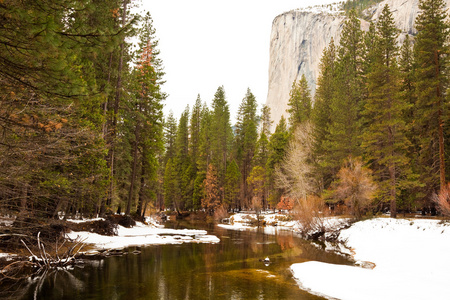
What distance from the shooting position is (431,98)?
20.1 m

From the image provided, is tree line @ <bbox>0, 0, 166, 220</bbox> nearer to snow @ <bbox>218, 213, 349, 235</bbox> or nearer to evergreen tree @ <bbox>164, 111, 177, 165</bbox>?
snow @ <bbox>218, 213, 349, 235</bbox>

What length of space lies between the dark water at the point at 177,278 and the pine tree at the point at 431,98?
12.0 m

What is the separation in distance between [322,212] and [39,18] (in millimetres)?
24579

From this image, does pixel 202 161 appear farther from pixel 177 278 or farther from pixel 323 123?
pixel 177 278

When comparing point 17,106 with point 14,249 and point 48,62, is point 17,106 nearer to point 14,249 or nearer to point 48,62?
point 48,62

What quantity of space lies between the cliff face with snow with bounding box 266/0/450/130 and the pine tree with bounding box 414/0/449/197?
68826mm

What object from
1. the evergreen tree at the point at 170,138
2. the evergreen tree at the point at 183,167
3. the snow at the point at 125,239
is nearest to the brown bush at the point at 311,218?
the snow at the point at 125,239

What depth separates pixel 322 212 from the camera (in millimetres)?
24766

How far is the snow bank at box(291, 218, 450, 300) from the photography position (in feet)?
28.6

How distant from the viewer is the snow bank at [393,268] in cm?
870

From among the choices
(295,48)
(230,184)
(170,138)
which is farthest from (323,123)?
(295,48)

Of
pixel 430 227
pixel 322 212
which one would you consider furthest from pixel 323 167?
pixel 430 227

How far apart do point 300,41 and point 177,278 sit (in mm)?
99038

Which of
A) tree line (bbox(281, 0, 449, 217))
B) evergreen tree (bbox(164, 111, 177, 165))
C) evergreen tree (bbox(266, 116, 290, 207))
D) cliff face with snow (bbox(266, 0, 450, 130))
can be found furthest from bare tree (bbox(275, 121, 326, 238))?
cliff face with snow (bbox(266, 0, 450, 130))
